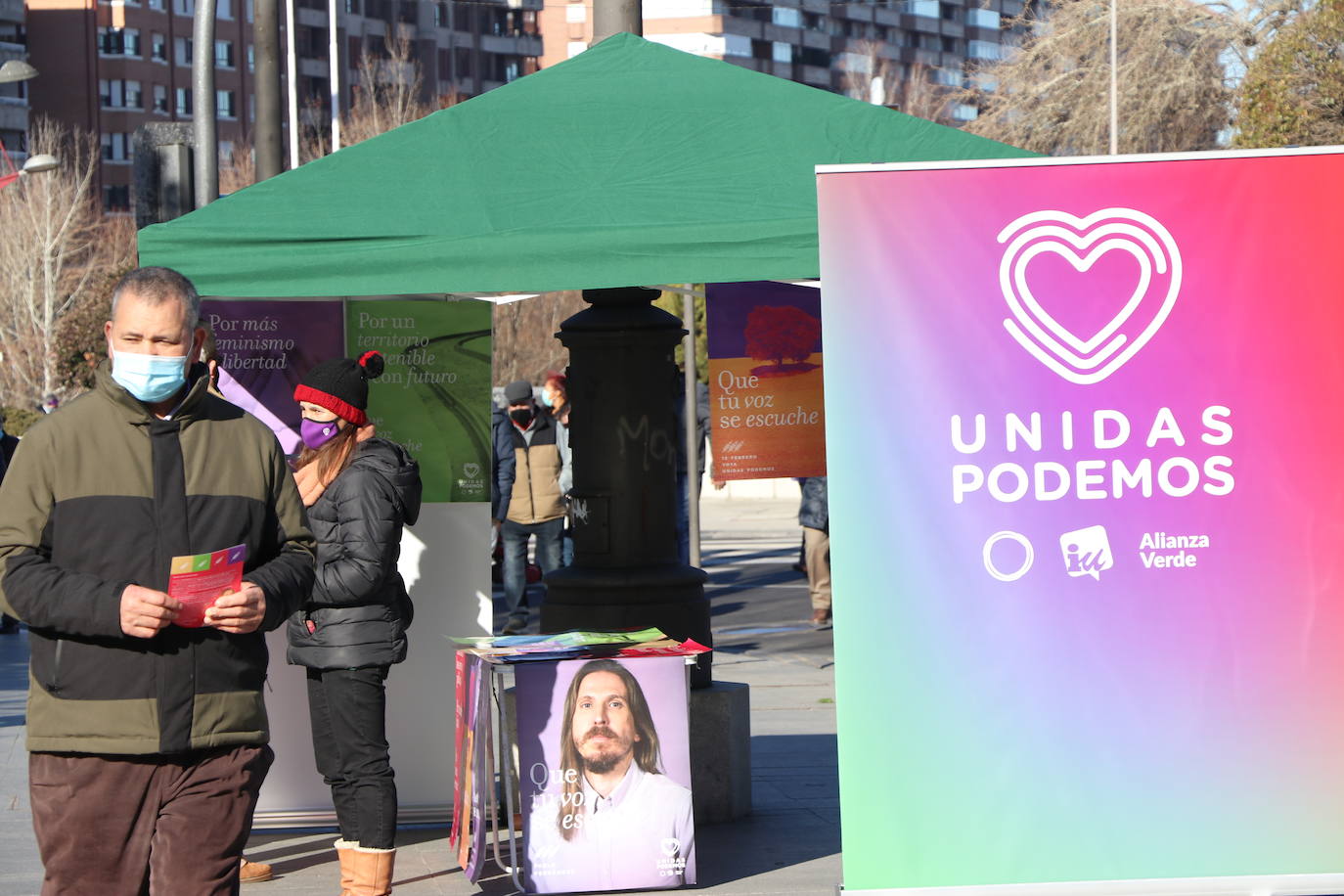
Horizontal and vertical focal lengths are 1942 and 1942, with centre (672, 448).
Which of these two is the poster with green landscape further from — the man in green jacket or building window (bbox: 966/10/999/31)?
building window (bbox: 966/10/999/31)

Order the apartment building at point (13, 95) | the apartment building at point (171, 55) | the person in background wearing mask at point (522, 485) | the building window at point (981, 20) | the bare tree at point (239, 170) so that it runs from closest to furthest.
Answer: the person in background wearing mask at point (522, 485), the bare tree at point (239, 170), the apartment building at point (13, 95), the apartment building at point (171, 55), the building window at point (981, 20)

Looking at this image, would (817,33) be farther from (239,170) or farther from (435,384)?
(435,384)

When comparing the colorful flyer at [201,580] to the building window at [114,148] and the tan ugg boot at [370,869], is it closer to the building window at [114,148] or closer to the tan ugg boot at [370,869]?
the tan ugg boot at [370,869]

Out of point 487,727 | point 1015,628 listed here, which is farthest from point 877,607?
point 487,727

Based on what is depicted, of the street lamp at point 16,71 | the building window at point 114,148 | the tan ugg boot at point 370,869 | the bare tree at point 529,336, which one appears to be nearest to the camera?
the tan ugg boot at point 370,869

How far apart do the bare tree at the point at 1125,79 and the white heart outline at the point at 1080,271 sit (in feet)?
102

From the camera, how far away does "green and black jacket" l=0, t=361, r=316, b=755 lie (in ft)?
13.3

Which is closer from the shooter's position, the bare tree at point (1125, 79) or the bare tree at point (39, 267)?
the bare tree at point (1125, 79)

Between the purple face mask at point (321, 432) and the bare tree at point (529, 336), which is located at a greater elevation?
the bare tree at point (529, 336)

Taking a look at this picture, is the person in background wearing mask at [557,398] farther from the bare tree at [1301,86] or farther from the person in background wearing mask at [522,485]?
the bare tree at [1301,86]

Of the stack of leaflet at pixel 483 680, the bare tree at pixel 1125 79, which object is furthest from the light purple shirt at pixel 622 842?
the bare tree at pixel 1125 79

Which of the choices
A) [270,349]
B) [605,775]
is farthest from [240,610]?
[270,349]

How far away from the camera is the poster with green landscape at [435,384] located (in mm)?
7641

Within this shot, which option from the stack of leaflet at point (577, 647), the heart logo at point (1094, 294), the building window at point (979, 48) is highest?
the building window at point (979, 48)
